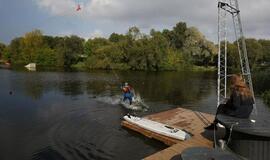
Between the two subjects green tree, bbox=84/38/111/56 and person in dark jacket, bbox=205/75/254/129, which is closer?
person in dark jacket, bbox=205/75/254/129

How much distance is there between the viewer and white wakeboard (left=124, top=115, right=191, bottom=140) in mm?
11766

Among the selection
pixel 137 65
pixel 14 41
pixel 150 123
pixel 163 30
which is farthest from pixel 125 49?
pixel 150 123

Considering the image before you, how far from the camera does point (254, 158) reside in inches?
237

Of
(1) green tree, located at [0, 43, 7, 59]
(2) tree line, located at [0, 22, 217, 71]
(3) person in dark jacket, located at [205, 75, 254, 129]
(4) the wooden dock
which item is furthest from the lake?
(1) green tree, located at [0, 43, 7, 59]

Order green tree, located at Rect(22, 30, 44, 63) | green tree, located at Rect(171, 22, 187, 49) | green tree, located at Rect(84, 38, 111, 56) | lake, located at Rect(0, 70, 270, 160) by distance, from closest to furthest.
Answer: lake, located at Rect(0, 70, 270, 160), green tree, located at Rect(84, 38, 111, 56), green tree, located at Rect(171, 22, 187, 49), green tree, located at Rect(22, 30, 44, 63)

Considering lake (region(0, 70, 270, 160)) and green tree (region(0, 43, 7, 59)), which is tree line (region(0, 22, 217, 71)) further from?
lake (region(0, 70, 270, 160))

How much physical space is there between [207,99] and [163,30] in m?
57.4

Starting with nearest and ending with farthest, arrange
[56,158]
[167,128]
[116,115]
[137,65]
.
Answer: [56,158]
[167,128]
[116,115]
[137,65]

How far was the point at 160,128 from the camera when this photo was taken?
12.8 m

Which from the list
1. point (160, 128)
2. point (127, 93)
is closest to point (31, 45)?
point (127, 93)

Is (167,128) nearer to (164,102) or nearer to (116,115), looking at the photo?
(116,115)

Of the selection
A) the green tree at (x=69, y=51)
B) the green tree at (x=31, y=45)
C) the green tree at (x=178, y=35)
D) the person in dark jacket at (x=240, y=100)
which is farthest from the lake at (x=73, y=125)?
the green tree at (x=31, y=45)

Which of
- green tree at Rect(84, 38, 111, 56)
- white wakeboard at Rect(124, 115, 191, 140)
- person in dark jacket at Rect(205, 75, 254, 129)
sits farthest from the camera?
green tree at Rect(84, 38, 111, 56)

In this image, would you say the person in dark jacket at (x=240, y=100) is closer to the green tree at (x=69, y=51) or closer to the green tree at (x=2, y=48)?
the green tree at (x=69, y=51)
